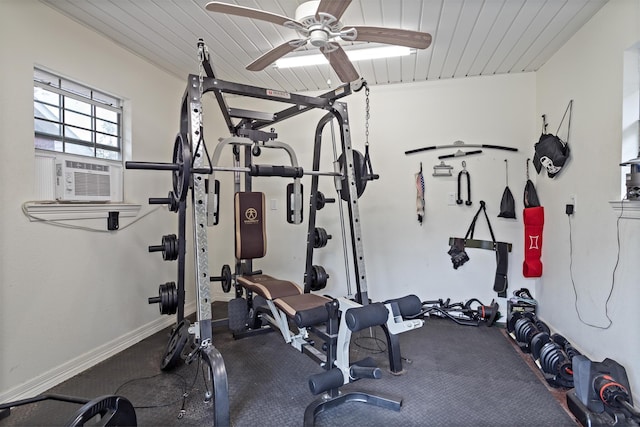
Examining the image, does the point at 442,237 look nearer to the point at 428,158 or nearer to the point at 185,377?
the point at 428,158

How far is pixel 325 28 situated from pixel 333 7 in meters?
0.20

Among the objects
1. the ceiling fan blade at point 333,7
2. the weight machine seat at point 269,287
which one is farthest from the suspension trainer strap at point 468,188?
the ceiling fan blade at point 333,7

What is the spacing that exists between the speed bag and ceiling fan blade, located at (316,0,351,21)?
2531 millimetres

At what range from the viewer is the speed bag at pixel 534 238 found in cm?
305

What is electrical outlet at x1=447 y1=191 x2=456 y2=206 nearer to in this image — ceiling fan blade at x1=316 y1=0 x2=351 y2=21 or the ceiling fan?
the ceiling fan

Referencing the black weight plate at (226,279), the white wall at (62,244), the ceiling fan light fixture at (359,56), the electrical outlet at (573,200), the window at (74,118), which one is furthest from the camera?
the black weight plate at (226,279)

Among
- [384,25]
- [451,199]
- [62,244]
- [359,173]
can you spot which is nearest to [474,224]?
[451,199]

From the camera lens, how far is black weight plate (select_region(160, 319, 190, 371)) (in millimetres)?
2260

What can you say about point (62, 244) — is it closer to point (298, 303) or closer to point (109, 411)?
point (109, 411)

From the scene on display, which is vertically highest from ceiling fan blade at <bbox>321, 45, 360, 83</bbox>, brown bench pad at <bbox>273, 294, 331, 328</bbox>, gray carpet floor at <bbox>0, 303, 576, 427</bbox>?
ceiling fan blade at <bbox>321, 45, 360, 83</bbox>

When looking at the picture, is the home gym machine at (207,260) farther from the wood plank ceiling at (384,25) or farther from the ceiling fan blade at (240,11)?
the wood plank ceiling at (384,25)

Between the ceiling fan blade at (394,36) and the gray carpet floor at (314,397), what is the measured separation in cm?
208

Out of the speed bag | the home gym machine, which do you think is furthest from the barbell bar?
the speed bag

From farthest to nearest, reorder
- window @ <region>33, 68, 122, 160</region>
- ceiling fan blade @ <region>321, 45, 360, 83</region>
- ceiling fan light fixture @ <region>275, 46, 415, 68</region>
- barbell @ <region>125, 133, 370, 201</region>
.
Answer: ceiling fan light fixture @ <region>275, 46, 415, 68</region> → window @ <region>33, 68, 122, 160</region> → ceiling fan blade @ <region>321, 45, 360, 83</region> → barbell @ <region>125, 133, 370, 201</region>
